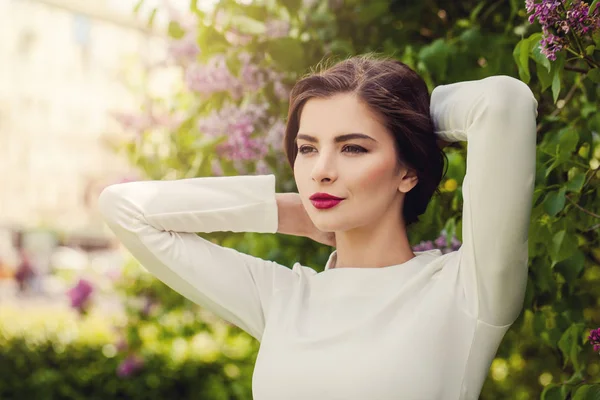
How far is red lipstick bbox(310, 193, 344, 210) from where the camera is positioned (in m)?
1.50

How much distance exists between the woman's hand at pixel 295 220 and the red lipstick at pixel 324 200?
0.54 ft

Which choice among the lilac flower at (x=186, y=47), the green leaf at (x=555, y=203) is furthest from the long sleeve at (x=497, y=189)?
the lilac flower at (x=186, y=47)

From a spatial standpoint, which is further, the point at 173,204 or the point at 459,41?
the point at 459,41

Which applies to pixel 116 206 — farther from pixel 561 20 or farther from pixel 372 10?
pixel 372 10

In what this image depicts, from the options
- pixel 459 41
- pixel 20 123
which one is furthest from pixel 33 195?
pixel 459 41

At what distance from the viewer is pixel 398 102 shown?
152cm

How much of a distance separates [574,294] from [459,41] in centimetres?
82

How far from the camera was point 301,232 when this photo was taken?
170cm

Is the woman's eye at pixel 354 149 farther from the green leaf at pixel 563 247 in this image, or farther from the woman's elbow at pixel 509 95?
the green leaf at pixel 563 247

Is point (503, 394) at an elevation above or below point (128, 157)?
below

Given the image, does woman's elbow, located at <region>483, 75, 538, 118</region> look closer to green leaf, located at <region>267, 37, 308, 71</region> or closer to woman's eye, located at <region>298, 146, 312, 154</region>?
woman's eye, located at <region>298, 146, 312, 154</region>

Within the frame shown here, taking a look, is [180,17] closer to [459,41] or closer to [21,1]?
[459,41]

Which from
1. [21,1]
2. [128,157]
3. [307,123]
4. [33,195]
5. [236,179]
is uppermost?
[307,123]

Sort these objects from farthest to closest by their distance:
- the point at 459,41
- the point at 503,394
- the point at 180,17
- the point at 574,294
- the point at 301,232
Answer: the point at 503,394
the point at 180,17
the point at 459,41
the point at 574,294
the point at 301,232
